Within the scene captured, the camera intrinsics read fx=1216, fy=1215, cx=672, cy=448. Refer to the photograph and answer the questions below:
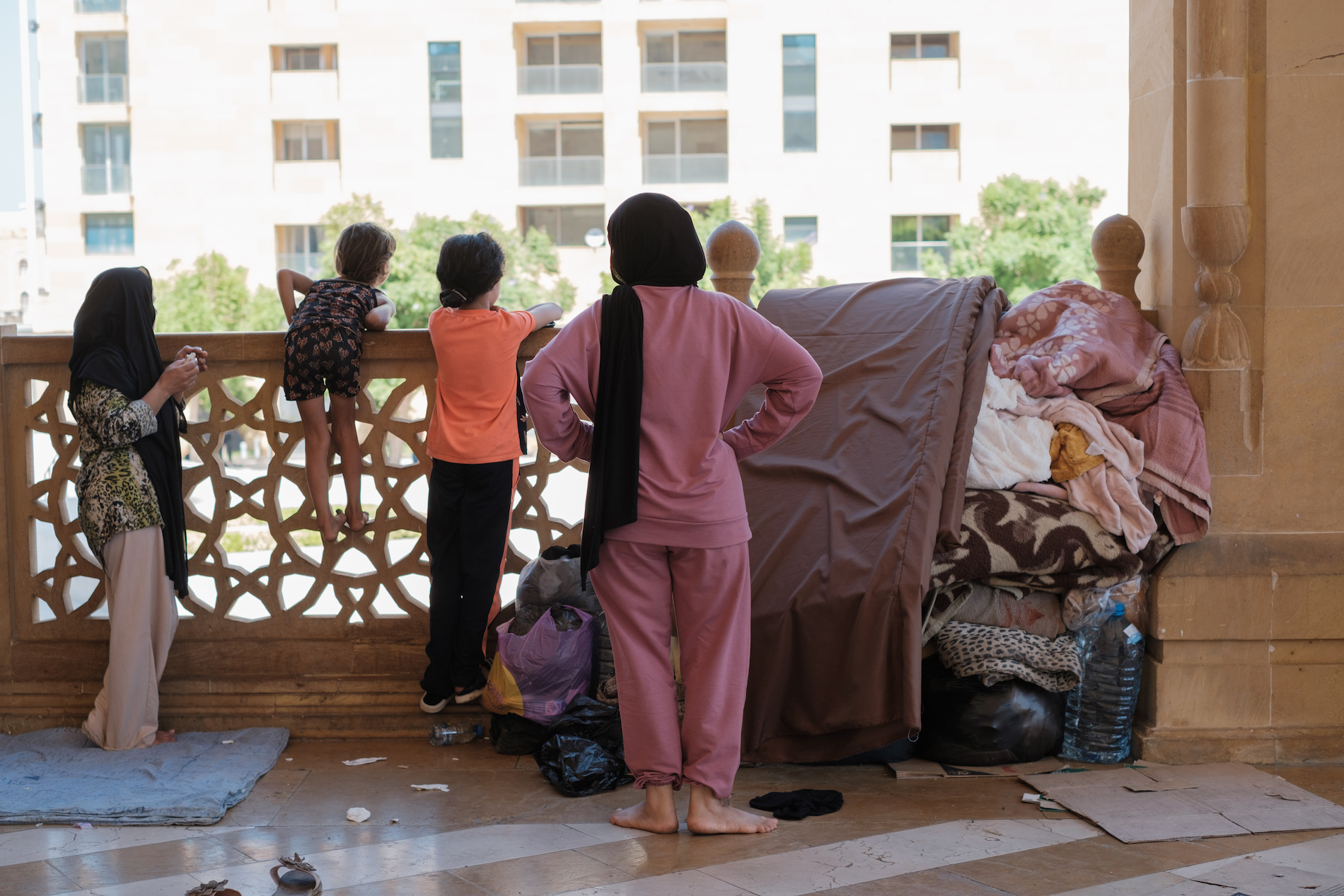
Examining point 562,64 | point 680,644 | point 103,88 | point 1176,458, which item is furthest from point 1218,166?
point 103,88

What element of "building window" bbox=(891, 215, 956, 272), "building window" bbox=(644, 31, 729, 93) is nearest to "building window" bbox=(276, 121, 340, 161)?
"building window" bbox=(644, 31, 729, 93)

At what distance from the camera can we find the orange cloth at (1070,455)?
4145 millimetres

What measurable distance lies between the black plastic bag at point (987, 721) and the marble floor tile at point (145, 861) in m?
2.19

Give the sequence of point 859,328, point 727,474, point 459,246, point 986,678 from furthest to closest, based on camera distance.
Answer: point 859,328, point 459,246, point 986,678, point 727,474

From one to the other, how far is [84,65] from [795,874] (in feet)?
111

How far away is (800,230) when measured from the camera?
28891 mm

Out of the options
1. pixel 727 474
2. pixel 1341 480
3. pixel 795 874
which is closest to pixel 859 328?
pixel 727 474

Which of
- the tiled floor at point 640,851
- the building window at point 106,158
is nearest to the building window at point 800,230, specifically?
the building window at point 106,158

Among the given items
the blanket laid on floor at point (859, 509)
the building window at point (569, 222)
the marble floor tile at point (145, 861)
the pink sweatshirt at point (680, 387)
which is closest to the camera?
the marble floor tile at point (145, 861)

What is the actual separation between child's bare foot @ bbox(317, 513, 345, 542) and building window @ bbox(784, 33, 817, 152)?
2585cm

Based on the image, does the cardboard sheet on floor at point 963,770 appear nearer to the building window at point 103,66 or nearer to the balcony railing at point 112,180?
the balcony railing at point 112,180

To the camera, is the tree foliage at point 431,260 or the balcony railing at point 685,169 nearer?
the tree foliage at point 431,260

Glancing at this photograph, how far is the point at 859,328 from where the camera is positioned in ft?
14.9

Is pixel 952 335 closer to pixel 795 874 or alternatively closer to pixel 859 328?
pixel 859 328
